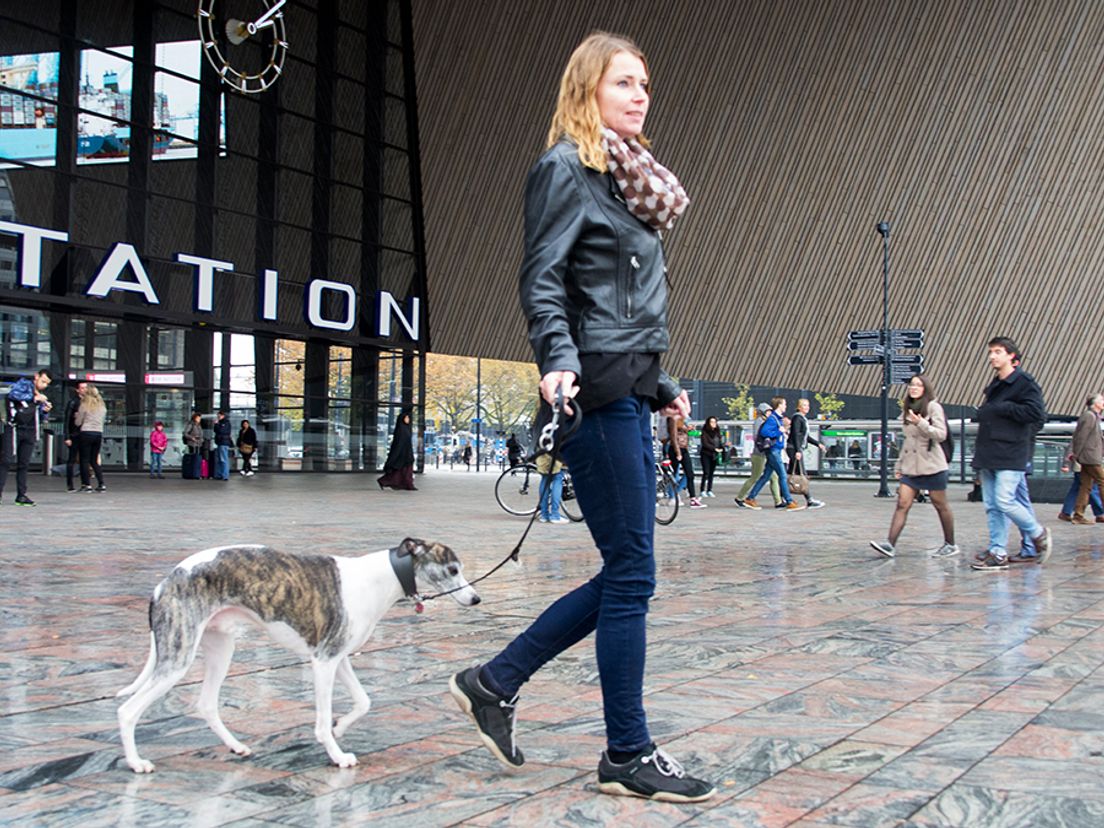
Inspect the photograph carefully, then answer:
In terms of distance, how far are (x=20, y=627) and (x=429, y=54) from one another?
1180 inches

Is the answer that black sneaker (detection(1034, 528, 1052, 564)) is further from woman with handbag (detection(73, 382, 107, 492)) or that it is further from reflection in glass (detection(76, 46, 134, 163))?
reflection in glass (detection(76, 46, 134, 163))

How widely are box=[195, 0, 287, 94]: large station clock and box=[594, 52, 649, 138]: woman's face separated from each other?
90.0ft

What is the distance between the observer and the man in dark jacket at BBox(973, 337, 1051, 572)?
9.16 metres

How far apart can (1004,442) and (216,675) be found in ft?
23.9

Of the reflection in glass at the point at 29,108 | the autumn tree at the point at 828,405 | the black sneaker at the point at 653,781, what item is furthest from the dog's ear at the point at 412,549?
the autumn tree at the point at 828,405

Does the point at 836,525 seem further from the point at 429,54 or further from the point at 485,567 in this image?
the point at 429,54

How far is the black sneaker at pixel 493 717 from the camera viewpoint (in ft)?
10.7

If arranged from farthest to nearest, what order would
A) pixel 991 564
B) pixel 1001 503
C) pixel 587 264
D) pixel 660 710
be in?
1. pixel 1001 503
2. pixel 991 564
3. pixel 660 710
4. pixel 587 264

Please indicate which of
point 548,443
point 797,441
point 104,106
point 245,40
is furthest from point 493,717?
point 245,40

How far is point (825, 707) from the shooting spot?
414cm

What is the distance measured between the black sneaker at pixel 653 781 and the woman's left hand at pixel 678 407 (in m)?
0.89

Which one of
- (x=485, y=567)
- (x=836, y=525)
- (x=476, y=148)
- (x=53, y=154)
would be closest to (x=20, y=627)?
(x=485, y=567)

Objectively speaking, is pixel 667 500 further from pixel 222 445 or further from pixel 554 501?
pixel 222 445

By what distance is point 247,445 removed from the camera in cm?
2938
